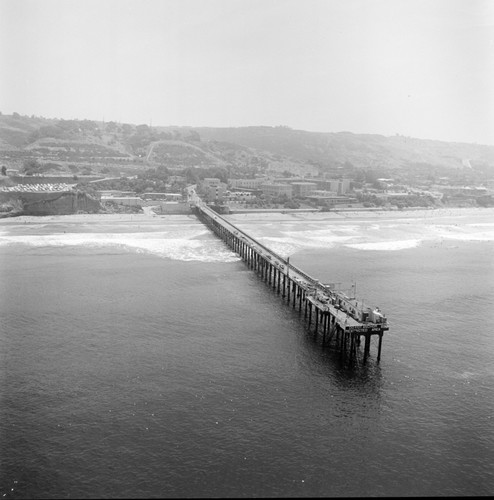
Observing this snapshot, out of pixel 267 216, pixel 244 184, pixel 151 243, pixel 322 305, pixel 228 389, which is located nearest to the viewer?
pixel 228 389

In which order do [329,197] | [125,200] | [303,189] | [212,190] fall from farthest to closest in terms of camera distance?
[303,189] < [329,197] < [212,190] < [125,200]

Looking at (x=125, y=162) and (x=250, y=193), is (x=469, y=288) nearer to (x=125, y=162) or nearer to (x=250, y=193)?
(x=250, y=193)

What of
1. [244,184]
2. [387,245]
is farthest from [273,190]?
[387,245]

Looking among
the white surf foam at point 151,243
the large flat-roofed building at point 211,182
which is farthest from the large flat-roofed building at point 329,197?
the white surf foam at point 151,243

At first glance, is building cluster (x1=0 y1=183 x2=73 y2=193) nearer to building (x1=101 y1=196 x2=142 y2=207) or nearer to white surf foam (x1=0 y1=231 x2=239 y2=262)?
building (x1=101 y1=196 x2=142 y2=207)

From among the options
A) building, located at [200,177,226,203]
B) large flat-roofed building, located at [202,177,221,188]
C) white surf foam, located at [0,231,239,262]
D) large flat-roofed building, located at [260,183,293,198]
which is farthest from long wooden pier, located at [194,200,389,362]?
large flat-roofed building, located at [202,177,221,188]

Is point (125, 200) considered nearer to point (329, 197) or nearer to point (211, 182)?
point (211, 182)

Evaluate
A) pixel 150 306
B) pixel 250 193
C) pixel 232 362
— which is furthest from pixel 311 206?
pixel 232 362
